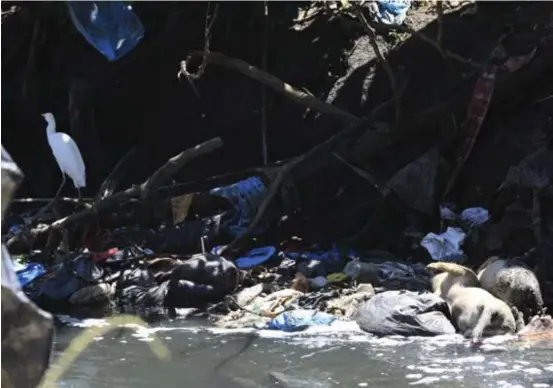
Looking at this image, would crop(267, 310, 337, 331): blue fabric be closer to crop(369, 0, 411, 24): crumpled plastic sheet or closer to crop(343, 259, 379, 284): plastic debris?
crop(343, 259, 379, 284): plastic debris

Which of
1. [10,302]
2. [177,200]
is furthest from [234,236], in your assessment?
[10,302]

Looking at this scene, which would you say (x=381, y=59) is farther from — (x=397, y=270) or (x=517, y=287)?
(x=517, y=287)

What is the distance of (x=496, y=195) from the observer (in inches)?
313

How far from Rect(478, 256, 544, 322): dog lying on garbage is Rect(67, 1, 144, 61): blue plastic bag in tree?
146 inches

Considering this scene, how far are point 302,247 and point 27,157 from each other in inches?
145

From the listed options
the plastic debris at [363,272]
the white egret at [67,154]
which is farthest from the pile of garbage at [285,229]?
the white egret at [67,154]

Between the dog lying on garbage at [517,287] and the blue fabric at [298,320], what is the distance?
1.12 meters

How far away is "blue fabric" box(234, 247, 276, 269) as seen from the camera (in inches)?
310

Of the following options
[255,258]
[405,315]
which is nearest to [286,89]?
[255,258]

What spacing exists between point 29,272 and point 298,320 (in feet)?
8.86

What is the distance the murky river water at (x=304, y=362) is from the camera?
5.12 meters

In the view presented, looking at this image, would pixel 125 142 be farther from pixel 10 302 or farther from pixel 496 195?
pixel 10 302

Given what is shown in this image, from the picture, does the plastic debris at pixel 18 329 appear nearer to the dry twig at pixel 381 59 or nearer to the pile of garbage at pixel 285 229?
the pile of garbage at pixel 285 229

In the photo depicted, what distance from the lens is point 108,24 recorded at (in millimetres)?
7801
